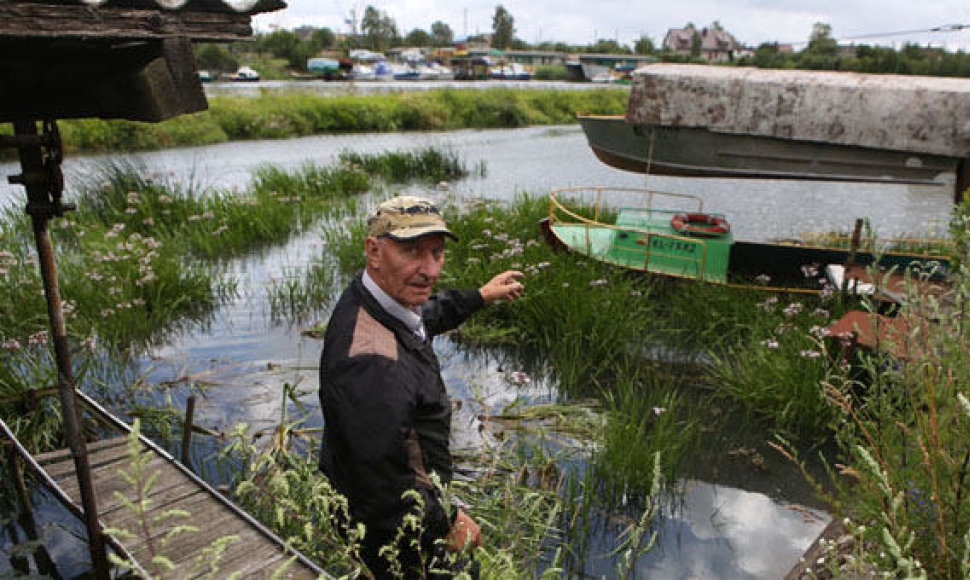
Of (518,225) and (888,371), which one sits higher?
(888,371)

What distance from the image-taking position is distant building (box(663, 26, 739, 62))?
12522 centimetres

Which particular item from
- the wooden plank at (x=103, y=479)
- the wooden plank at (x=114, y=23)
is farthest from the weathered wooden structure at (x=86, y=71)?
the wooden plank at (x=103, y=479)

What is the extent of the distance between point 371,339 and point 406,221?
54 centimetres

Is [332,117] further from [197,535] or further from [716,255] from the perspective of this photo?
[197,535]

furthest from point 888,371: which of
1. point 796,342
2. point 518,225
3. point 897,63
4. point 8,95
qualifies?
point 897,63

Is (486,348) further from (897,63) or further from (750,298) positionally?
(897,63)

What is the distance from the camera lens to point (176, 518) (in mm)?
3908

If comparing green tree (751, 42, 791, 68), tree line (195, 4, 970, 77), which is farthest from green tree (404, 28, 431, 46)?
green tree (751, 42, 791, 68)

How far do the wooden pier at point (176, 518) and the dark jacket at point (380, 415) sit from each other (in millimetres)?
493

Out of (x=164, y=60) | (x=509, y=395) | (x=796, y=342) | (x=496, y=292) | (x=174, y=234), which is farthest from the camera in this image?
(x=174, y=234)

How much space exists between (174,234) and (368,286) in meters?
9.55

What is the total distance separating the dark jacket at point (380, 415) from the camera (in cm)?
252

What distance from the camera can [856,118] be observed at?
27.2ft

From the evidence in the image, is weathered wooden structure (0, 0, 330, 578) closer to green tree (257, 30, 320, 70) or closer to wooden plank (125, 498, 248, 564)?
wooden plank (125, 498, 248, 564)
